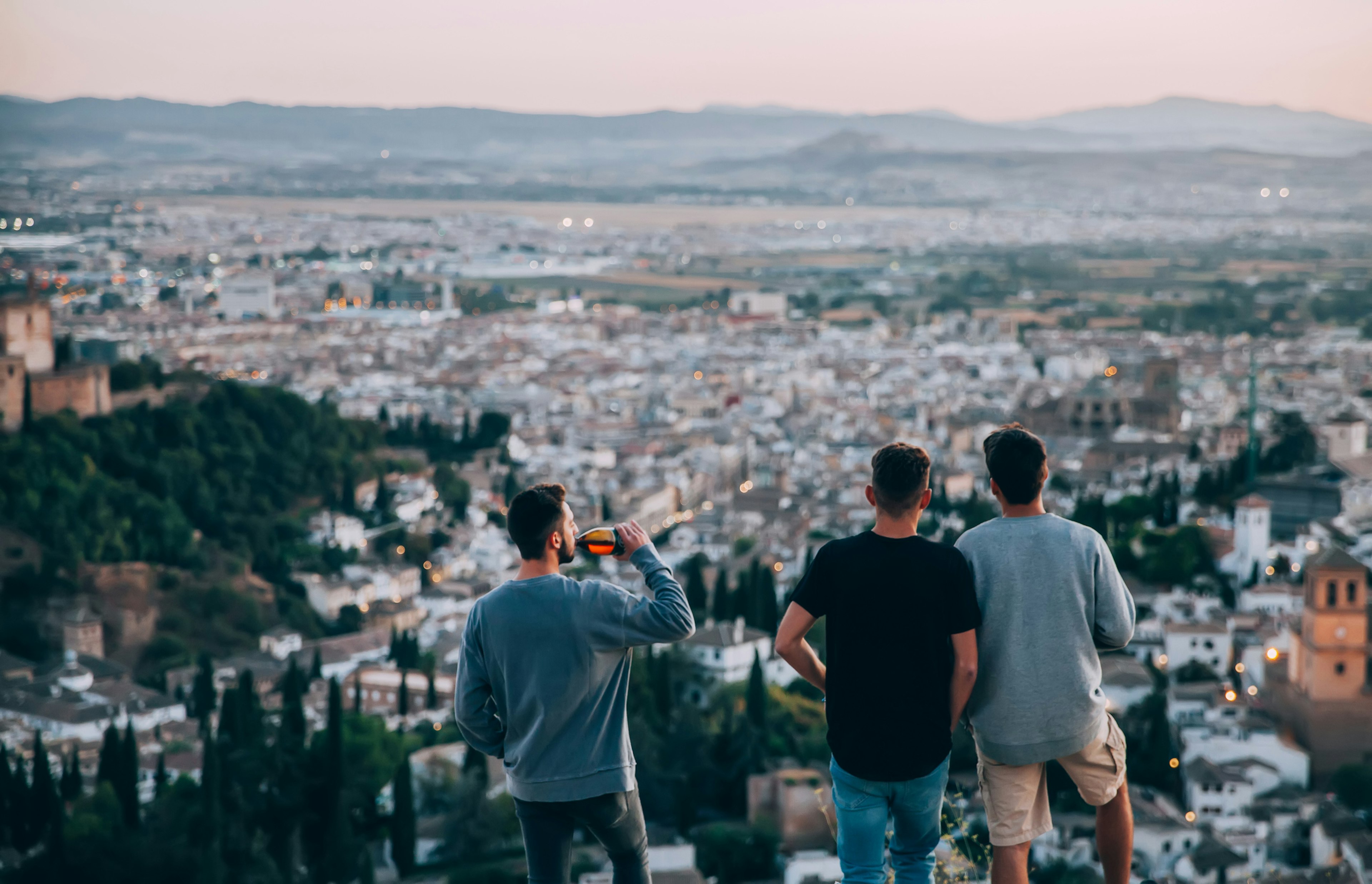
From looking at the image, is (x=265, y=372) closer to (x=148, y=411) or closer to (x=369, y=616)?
(x=148, y=411)


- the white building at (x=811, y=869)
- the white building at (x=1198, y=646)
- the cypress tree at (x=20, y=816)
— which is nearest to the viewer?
the white building at (x=811, y=869)

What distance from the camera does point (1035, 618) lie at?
1854 millimetres

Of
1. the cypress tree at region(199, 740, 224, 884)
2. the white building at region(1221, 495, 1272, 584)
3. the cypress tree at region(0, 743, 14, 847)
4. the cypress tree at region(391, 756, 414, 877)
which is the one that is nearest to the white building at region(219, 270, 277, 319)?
the white building at region(1221, 495, 1272, 584)

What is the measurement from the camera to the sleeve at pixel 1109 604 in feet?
6.10

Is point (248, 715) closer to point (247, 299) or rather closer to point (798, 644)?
point (798, 644)

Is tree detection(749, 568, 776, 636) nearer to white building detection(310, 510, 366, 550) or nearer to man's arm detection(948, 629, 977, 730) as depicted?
white building detection(310, 510, 366, 550)

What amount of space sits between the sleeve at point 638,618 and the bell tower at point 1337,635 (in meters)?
8.59

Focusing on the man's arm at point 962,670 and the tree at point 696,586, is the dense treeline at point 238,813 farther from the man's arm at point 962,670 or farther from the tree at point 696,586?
the man's arm at point 962,670

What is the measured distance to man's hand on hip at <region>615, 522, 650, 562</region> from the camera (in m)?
1.86

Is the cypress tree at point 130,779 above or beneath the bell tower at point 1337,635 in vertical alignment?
beneath

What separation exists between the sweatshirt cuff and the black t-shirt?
16 centimetres

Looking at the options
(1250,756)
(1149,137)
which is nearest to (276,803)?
(1250,756)

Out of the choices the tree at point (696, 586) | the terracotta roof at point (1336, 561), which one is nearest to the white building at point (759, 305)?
the tree at point (696, 586)

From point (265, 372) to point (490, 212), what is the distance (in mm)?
40601
